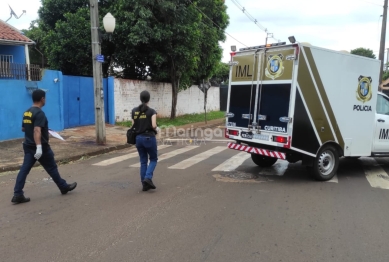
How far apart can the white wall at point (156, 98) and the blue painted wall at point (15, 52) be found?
446cm

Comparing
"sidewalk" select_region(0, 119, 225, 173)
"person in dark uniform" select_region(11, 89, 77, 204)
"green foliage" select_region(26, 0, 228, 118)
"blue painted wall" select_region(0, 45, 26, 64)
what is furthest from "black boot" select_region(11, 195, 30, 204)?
"blue painted wall" select_region(0, 45, 26, 64)

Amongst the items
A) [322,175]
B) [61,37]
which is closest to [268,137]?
[322,175]

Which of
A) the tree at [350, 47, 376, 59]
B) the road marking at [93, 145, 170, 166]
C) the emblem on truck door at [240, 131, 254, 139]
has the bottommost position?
the road marking at [93, 145, 170, 166]

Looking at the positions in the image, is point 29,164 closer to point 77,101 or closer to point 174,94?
point 77,101

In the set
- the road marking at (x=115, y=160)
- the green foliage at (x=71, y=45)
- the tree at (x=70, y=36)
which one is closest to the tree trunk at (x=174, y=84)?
the tree at (x=70, y=36)

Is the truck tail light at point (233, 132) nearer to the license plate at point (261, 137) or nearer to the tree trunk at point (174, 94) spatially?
the license plate at point (261, 137)

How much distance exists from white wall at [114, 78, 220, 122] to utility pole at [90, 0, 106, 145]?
19.4 feet

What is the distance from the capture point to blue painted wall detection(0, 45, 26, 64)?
15469 millimetres

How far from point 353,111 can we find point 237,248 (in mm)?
4753

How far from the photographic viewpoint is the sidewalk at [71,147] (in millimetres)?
8734

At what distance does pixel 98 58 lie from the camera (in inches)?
423

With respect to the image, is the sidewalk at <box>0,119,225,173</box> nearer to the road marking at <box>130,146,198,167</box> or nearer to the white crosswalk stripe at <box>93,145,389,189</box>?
the white crosswalk stripe at <box>93,145,389,189</box>

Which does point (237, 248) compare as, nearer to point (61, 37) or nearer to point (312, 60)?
point (312, 60)

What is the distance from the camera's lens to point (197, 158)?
948 centimetres
